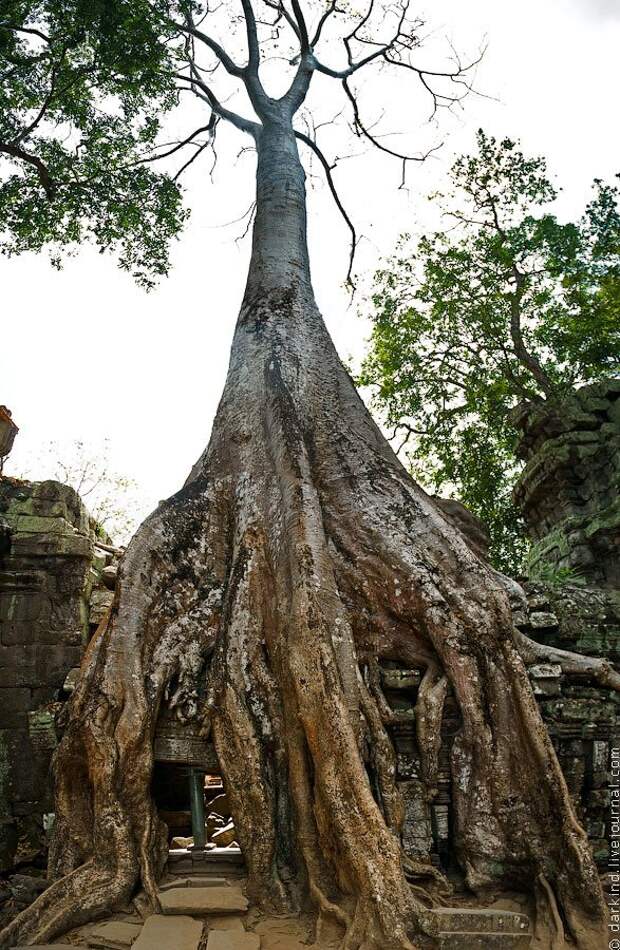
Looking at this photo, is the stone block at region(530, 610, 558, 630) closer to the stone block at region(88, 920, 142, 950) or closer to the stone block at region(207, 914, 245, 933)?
the stone block at region(207, 914, 245, 933)

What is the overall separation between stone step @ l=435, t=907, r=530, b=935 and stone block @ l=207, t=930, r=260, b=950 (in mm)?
620

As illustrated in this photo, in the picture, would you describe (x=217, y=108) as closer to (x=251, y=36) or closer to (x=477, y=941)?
(x=251, y=36)

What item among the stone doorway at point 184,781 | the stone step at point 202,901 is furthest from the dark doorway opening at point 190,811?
the stone step at point 202,901

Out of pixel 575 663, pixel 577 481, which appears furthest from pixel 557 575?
pixel 575 663

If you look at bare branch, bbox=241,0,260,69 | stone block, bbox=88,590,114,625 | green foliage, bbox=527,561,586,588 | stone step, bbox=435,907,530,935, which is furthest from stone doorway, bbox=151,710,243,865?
bare branch, bbox=241,0,260,69

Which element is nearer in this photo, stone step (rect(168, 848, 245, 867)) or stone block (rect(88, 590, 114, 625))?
stone step (rect(168, 848, 245, 867))

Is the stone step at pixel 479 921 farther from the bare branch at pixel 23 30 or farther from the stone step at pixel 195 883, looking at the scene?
the bare branch at pixel 23 30

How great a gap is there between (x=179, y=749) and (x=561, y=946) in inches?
63.4

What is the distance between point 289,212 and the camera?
18.4ft

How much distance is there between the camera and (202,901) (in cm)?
247

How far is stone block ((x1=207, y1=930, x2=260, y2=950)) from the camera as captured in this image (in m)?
2.21

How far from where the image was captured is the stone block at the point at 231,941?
7.23 feet

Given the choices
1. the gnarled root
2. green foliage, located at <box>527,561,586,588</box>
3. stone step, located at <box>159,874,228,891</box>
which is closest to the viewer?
stone step, located at <box>159,874,228,891</box>

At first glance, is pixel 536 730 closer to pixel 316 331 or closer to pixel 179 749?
pixel 179 749
